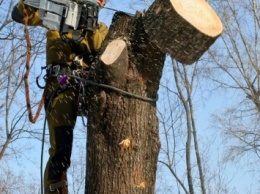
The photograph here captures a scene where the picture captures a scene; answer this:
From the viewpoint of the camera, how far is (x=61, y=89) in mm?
3377

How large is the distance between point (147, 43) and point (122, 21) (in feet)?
0.69

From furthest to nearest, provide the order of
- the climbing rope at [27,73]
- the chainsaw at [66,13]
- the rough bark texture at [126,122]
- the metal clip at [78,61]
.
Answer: the metal clip at [78,61]
the climbing rope at [27,73]
the chainsaw at [66,13]
the rough bark texture at [126,122]

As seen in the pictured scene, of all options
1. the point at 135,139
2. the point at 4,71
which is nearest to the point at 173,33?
the point at 135,139

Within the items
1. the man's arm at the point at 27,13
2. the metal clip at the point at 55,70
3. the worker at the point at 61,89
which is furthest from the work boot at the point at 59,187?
the man's arm at the point at 27,13

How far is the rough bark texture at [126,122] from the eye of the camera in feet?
9.00

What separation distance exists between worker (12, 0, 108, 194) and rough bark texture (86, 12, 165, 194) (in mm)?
417

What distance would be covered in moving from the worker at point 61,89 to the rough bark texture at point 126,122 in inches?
16.4

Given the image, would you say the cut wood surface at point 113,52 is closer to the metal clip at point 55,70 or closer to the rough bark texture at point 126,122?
the rough bark texture at point 126,122

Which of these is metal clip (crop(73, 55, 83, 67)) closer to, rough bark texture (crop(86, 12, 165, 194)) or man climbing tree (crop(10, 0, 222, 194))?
man climbing tree (crop(10, 0, 222, 194))

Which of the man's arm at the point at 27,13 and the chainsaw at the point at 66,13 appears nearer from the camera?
the chainsaw at the point at 66,13

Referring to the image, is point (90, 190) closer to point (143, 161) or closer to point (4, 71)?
point (143, 161)

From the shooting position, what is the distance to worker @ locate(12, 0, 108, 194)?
3279mm

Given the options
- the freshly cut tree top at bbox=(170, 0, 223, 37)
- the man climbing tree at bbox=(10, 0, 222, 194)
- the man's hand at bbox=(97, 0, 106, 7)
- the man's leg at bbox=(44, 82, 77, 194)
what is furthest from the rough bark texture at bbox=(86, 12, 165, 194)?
the man's leg at bbox=(44, 82, 77, 194)

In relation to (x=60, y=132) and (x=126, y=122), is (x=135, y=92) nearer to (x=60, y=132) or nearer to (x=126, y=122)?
(x=126, y=122)
